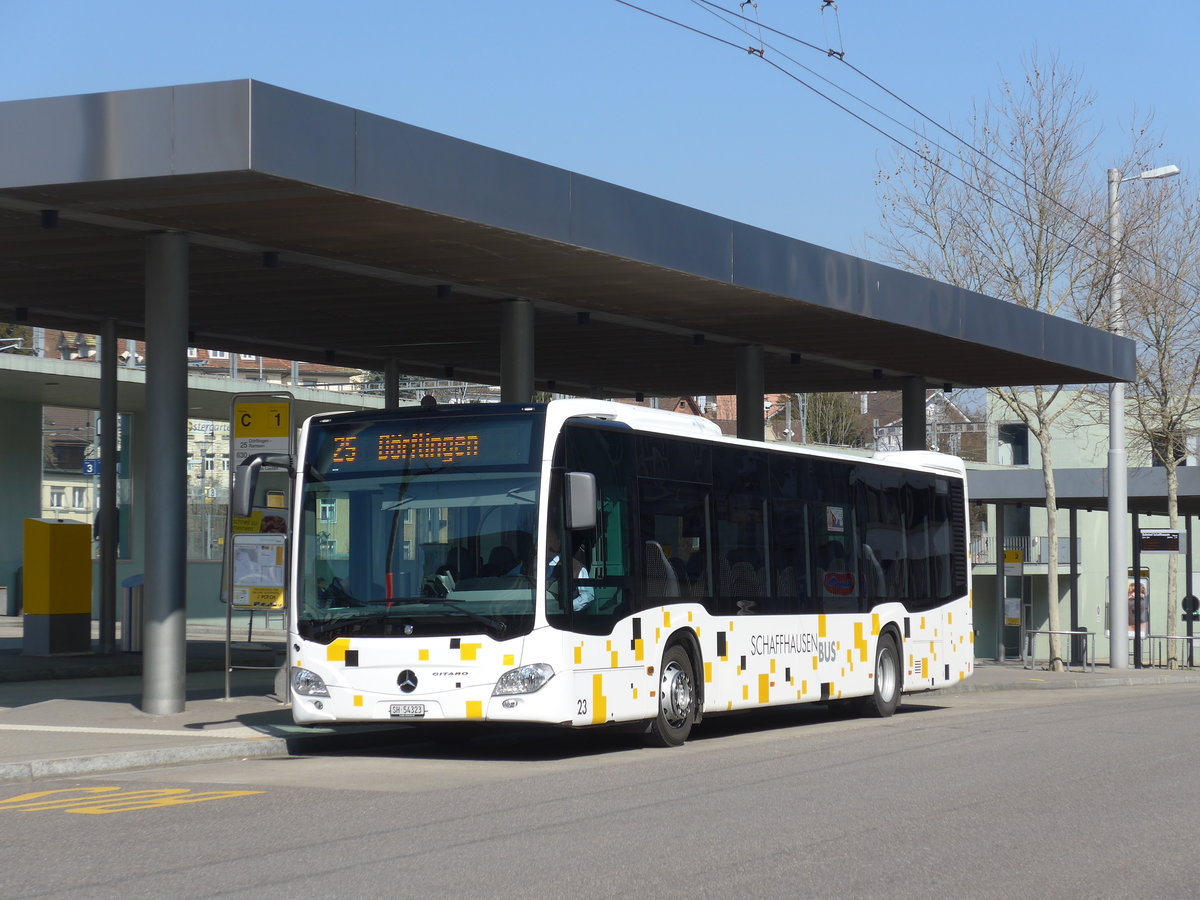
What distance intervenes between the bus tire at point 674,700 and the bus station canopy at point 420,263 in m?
4.40

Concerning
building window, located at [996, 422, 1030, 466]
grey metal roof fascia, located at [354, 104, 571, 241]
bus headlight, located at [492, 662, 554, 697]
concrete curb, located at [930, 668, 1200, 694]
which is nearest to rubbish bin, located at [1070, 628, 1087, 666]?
concrete curb, located at [930, 668, 1200, 694]

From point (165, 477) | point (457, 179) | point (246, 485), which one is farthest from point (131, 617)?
point (457, 179)

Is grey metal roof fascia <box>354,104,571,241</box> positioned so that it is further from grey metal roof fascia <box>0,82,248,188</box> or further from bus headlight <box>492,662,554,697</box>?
bus headlight <box>492,662,554,697</box>

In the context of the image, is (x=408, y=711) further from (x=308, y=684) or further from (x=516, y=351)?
(x=516, y=351)

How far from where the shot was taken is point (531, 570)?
13.0m

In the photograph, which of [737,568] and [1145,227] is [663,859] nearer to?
[737,568]

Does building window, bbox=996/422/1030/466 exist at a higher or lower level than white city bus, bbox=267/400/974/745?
higher

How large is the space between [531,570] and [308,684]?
2.12m

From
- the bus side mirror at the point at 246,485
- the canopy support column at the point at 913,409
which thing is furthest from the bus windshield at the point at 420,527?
the canopy support column at the point at 913,409

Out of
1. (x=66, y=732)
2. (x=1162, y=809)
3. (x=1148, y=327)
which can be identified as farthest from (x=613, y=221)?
(x=1148, y=327)

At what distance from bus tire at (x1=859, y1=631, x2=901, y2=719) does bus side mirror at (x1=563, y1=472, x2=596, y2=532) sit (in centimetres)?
680

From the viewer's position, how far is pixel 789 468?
674 inches

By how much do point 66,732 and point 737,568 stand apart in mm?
6307

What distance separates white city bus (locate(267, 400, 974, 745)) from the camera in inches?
511
